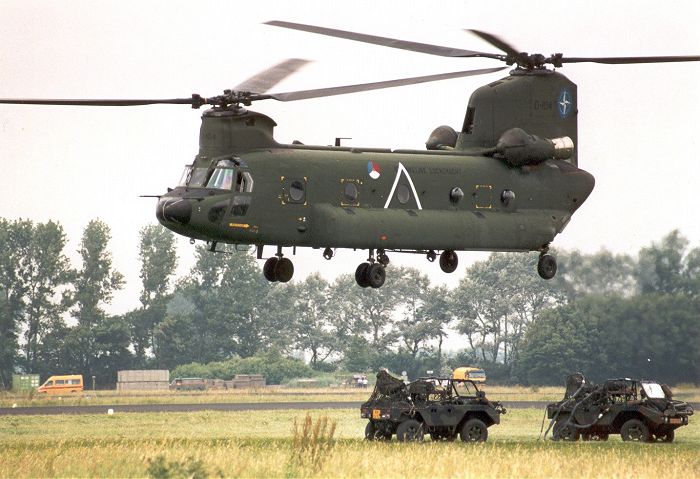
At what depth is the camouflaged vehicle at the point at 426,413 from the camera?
42.8 m

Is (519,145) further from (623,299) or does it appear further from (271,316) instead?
(271,316)

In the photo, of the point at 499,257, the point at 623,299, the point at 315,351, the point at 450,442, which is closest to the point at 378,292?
the point at 315,351

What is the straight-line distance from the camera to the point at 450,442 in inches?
1671

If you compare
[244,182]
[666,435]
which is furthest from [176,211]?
[666,435]

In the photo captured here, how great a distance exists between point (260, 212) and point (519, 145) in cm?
880

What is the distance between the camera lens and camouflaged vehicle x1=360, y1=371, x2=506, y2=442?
42781 millimetres

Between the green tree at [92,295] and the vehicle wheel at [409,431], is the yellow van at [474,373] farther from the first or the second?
the vehicle wheel at [409,431]

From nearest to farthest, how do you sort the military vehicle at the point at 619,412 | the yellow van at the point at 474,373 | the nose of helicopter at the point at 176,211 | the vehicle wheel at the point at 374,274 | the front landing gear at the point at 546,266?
the nose of helicopter at the point at 176,211, the vehicle wheel at the point at 374,274, the front landing gear at the point at 546,266, the military vehicle at the point at 619,412, the yellow van at the point at 474,373

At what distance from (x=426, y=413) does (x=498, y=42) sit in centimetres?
1125

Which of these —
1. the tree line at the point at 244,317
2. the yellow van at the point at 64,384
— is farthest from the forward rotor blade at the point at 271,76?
the yellow van at the point at 64,384

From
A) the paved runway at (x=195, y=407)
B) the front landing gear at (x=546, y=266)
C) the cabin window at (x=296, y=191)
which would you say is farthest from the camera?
the paved runway at (x=195, y=407)


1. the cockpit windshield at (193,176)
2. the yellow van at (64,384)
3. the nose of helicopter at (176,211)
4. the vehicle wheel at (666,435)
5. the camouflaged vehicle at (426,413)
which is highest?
the cockpit windshield at (193,176)

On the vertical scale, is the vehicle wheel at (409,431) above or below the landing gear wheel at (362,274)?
below

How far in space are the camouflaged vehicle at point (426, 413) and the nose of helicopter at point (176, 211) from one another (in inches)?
426
